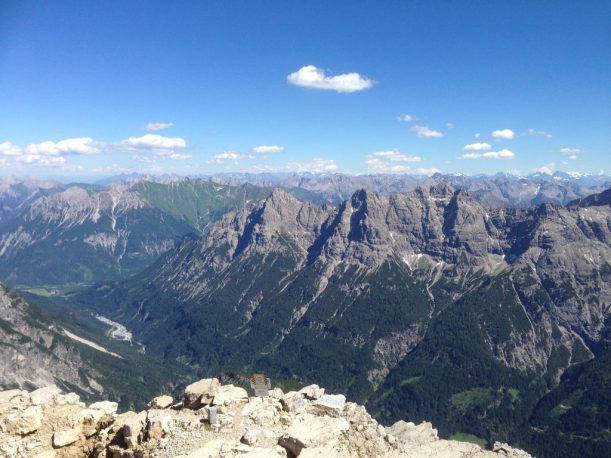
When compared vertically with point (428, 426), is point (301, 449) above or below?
above

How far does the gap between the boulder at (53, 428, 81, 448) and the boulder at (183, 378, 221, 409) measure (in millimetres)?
8403

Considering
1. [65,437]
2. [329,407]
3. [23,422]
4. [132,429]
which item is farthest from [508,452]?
[23,422]

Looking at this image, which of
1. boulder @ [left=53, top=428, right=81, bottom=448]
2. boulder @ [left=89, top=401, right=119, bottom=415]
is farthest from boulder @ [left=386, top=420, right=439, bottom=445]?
boulder @ [left=53, top=428, right=81, bottom=448]

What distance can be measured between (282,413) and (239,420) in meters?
3.07

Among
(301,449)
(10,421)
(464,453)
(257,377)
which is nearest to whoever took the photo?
(301,449)

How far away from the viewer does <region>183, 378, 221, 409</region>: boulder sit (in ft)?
118

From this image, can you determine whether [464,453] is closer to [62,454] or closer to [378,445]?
[378,445]

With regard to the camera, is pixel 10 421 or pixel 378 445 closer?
pixel 10 421

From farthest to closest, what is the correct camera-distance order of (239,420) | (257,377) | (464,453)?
(257,377) < (464,453) < (239,420)

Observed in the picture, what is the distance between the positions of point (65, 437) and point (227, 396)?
10.9 m

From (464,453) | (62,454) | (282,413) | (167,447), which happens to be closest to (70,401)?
A: (62,454)

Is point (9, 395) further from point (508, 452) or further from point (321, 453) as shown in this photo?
point (508, 452)

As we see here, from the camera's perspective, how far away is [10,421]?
2994 centimetres

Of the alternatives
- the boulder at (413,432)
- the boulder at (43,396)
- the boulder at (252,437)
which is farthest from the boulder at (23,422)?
the boulder at (413,432)
